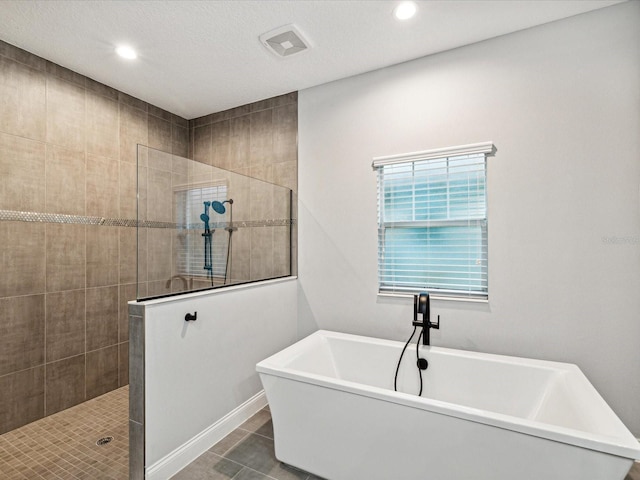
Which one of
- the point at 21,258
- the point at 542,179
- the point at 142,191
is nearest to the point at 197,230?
the point at 142,191

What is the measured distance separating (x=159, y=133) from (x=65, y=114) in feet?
2.86

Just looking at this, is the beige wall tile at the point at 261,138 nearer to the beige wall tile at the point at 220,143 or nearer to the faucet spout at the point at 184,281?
the beige wall tile at the point at 220,143

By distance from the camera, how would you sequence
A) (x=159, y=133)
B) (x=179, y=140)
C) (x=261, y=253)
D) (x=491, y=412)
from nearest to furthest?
1. (x=491, y=412)
2. (x=261, y=253)
3. (x=159, y=133)
4. (x=179, y=140)

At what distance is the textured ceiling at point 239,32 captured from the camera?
1962mm

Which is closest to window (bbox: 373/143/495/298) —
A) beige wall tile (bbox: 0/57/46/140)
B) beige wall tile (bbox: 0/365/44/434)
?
beige wall tile (bbox: 0/57/46/140)

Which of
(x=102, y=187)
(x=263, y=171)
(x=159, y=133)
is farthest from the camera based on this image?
(x=159, y=133)

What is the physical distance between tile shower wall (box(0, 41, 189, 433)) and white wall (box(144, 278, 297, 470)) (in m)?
1.30

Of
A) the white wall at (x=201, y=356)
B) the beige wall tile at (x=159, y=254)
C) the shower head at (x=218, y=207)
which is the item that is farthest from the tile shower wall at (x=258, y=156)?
the beige wall tile at (x=159, y=254)

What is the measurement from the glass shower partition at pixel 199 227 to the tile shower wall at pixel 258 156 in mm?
13

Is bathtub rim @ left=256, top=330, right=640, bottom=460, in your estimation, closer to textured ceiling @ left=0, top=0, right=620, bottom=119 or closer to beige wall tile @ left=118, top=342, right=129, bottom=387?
beige wall tile @ left=118, top=342, right=129, bottom=387

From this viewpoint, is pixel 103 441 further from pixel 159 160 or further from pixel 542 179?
pixel 542 179

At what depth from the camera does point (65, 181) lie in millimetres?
2562

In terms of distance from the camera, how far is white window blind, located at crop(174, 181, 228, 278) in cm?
201

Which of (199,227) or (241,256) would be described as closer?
(199,227)
